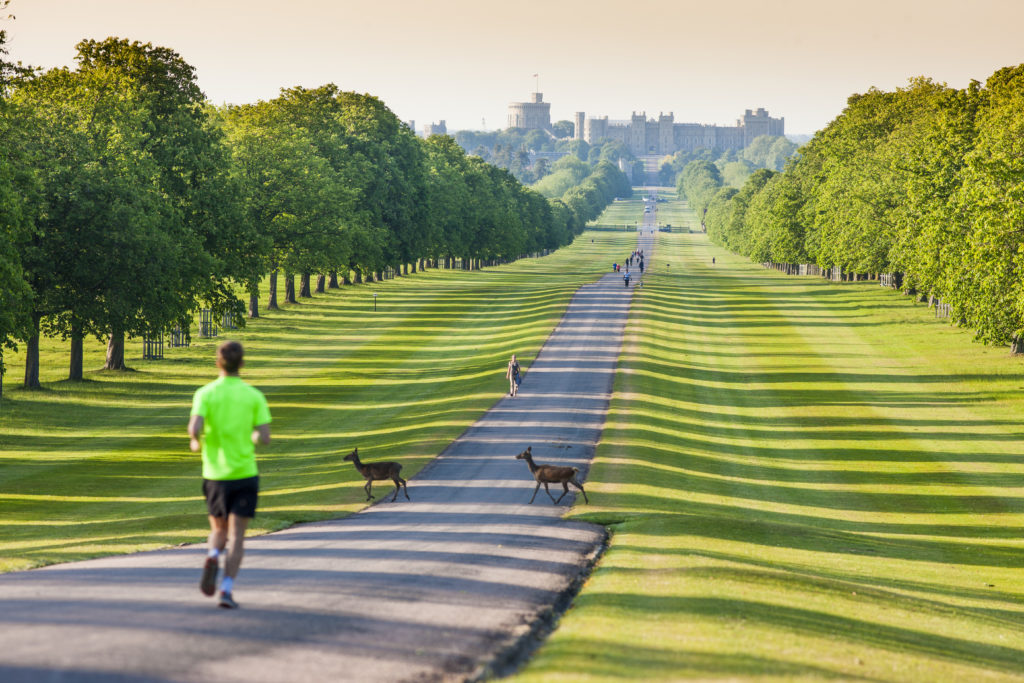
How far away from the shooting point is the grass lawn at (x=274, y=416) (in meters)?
28.1

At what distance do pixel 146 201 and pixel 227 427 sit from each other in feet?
135

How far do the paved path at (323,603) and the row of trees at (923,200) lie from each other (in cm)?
3389

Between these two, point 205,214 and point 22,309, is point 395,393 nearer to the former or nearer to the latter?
point 205,214

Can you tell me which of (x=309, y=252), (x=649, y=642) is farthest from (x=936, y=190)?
(x=649, y=642)

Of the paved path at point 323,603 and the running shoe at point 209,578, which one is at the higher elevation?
the running shoe at point 209,578

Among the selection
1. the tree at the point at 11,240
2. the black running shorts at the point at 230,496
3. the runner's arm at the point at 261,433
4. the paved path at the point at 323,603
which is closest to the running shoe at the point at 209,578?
the paved path at the point at 323,603

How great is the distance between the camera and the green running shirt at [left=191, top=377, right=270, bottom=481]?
1238 cm

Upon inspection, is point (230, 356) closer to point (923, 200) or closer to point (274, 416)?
point (274, 416)

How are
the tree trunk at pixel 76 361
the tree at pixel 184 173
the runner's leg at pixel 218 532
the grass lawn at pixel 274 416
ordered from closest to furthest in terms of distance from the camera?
the runner's leg at pixel 218 532 < the grass lawn at pixel 274 416 < the tree at pixel 184 173 < the tree trunk at pixel 76 361

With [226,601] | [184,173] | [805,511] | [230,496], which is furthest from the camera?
[184,173]

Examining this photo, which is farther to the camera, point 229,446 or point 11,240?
point 11,240

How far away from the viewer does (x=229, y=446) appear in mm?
12359

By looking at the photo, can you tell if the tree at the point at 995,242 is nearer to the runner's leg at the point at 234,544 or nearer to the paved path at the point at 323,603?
the paved path at the point at 323,603

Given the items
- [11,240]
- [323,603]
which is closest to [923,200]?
[11,240]
